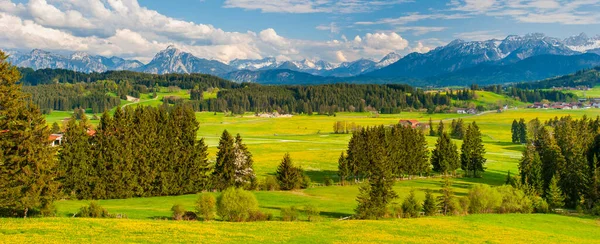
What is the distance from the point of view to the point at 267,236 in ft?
115

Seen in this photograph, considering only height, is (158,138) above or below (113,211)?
above

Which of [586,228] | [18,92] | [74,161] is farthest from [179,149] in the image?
[586,228]

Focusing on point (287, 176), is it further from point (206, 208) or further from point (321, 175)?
point (206, 208)

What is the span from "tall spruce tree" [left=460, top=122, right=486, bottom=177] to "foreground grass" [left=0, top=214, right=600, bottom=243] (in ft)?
151

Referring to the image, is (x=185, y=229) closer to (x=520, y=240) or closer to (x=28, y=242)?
(x=28, y=242)

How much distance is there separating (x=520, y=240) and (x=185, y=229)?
97.7 feet

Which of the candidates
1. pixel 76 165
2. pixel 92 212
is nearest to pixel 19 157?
pixel 92 212

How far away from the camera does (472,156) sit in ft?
309

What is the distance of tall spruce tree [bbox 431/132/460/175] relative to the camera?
94125 millimetres

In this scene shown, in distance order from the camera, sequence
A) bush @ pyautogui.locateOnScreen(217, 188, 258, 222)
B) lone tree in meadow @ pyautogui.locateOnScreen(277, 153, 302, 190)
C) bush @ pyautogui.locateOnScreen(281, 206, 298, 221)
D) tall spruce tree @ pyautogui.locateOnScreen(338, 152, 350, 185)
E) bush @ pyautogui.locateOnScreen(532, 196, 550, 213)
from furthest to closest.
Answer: tall spruce tree @ pyautogui.locateOnScreen(338, 152, 350, 185), lone tree in meadow @ pyautogui.locateOnScreen(277, 153, 302, 190), bush @ pyautogui.locateOnScreen(532, 196, 550, 213), bush @ pyautogui.locateOnScreen(281, 206, 298, 221), bush @ pyautogui.locateOnScreen(217, 188, 258, 222)

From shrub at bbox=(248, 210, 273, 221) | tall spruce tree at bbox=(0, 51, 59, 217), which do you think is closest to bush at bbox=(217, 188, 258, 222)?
shrub at bbox=(248, 210, 273, 221)

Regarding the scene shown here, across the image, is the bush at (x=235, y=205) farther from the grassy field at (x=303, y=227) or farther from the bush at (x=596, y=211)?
the bush at (x=596, y=211)

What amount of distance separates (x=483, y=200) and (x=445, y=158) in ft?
134

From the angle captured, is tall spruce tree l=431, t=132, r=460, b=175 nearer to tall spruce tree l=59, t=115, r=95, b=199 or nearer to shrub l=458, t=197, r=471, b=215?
shrub l=458, t=197, r=471, b=215
